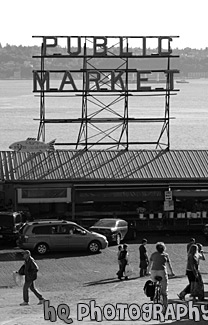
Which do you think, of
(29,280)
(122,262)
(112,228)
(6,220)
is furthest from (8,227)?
(29,280)

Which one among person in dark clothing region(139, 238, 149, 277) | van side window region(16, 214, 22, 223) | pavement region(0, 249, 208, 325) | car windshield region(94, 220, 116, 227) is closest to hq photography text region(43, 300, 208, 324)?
pavement region(0, 249, 208, 325)

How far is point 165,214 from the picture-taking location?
38.8m

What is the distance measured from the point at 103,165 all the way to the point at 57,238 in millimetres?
7121

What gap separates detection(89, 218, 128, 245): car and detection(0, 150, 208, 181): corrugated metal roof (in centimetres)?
280

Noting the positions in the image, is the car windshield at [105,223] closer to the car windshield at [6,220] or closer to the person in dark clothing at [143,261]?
the car windshield at [6,220]

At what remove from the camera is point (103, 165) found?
39.8 m

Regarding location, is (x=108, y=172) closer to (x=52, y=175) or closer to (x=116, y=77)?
(x=52, y=175)

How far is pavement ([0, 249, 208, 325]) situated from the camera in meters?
19.4

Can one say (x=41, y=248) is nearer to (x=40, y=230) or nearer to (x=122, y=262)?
(x=40, y=230)

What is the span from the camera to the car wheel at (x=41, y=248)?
33.1 meters

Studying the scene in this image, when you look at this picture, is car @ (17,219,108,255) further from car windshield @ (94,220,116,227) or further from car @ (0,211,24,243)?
car windshield @ (94,220,116,227)

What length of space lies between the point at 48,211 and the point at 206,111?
118 meters

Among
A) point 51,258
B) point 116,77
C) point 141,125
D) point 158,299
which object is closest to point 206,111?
point 141,125

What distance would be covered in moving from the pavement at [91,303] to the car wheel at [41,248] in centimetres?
256
